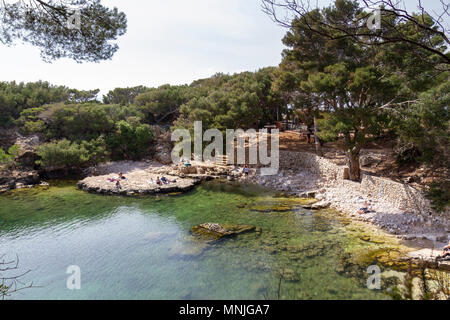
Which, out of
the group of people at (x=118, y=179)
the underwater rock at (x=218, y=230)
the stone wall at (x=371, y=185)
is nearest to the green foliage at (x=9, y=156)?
the group of people at (x=118, y=179)

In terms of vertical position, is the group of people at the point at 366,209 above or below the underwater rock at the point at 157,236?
above

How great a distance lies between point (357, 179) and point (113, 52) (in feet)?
45.9

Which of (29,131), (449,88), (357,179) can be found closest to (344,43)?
(449,88)

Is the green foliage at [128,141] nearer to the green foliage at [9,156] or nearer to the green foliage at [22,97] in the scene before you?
the green foliage at [9,156]

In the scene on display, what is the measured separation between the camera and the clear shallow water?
271 inches

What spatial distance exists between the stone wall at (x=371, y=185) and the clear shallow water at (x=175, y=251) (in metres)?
3.19

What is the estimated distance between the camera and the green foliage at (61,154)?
20.5 m

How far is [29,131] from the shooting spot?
78.0 feet

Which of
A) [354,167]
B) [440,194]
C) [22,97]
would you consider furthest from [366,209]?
[22,97]

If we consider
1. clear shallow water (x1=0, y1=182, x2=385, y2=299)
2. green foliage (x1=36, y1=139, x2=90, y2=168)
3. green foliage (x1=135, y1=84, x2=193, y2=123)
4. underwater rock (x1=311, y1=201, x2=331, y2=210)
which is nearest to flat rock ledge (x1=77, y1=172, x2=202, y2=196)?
clear shallow water (x1=0, y1=182, x2=385, y2=299)

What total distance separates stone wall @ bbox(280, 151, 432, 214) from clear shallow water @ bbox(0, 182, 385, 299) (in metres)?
3.19

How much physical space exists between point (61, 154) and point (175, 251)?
56.2 ft

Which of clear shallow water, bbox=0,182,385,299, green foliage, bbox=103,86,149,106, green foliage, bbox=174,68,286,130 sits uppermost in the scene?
green foliage, bbox=103,86,149,106

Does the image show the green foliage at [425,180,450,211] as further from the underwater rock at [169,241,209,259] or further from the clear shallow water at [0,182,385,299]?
the underwater rock at [169,241,209,259]
